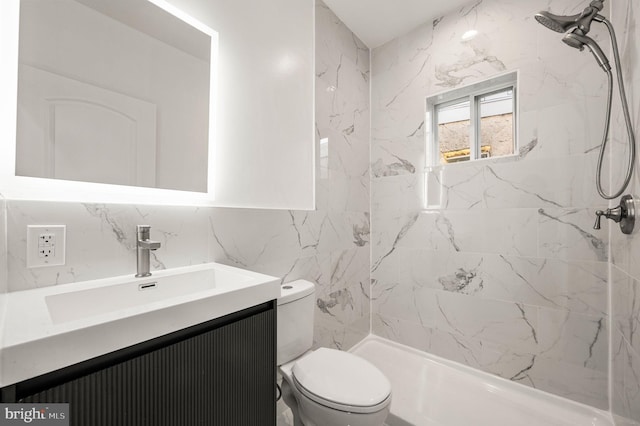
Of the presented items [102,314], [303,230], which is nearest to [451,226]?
[303,230]

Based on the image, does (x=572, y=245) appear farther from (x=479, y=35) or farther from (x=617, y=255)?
(x=479, y=35)

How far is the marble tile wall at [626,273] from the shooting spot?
3.55 feet

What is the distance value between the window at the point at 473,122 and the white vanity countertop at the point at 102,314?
173 cm

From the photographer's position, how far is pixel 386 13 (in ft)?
6.52

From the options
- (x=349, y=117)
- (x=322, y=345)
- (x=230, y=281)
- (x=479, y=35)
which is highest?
(x=479, y=35)

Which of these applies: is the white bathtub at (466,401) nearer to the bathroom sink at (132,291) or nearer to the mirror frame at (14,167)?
the bathroom sink at (132,291)

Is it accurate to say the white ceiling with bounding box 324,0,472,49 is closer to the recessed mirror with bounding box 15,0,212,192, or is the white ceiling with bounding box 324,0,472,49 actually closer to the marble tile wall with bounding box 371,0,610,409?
the marble tile wall with bounding box 371,0,610,409

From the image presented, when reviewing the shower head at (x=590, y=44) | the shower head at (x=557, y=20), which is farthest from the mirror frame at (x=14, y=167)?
the shower head at (x=590, y=44)

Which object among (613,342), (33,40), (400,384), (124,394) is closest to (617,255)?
(613,342)

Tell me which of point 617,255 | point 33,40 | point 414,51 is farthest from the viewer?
point 414,51

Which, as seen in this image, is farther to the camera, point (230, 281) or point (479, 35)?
point (479, 35)

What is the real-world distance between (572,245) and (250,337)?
177 cm

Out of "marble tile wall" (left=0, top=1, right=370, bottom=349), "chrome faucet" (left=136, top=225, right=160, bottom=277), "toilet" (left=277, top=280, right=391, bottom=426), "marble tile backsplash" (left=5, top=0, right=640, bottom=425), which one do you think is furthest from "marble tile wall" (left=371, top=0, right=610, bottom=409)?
"chrome faucet" (left=136, top=225, right=160, bottom=277)

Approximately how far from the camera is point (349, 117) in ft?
7.02
